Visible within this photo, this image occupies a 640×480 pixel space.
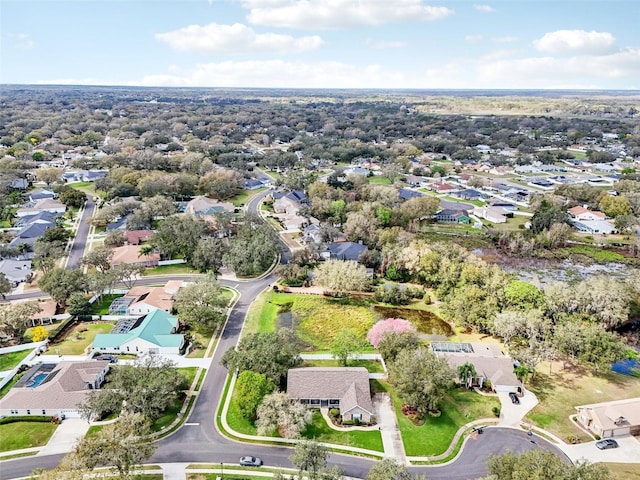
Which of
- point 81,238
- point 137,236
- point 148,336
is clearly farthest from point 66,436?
point 81,238

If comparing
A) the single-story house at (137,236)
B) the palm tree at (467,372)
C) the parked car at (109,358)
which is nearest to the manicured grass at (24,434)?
the parked car at (109,358)

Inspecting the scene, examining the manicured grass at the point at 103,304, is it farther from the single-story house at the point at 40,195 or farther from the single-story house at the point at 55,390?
the single-story house at the point at 40,195

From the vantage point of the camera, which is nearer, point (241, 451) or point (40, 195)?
point (241, 451)

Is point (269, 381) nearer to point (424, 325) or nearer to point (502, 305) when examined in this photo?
point (424, 325)

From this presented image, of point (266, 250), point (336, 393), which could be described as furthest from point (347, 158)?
point (336, 393)

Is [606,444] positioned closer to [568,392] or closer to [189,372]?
[568,392]

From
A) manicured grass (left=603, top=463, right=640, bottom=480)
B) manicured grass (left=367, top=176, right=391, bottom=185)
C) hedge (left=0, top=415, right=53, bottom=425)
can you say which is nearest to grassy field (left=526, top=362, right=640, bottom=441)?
manicured grass (left=603, top=463, right=640, bottom=480)
